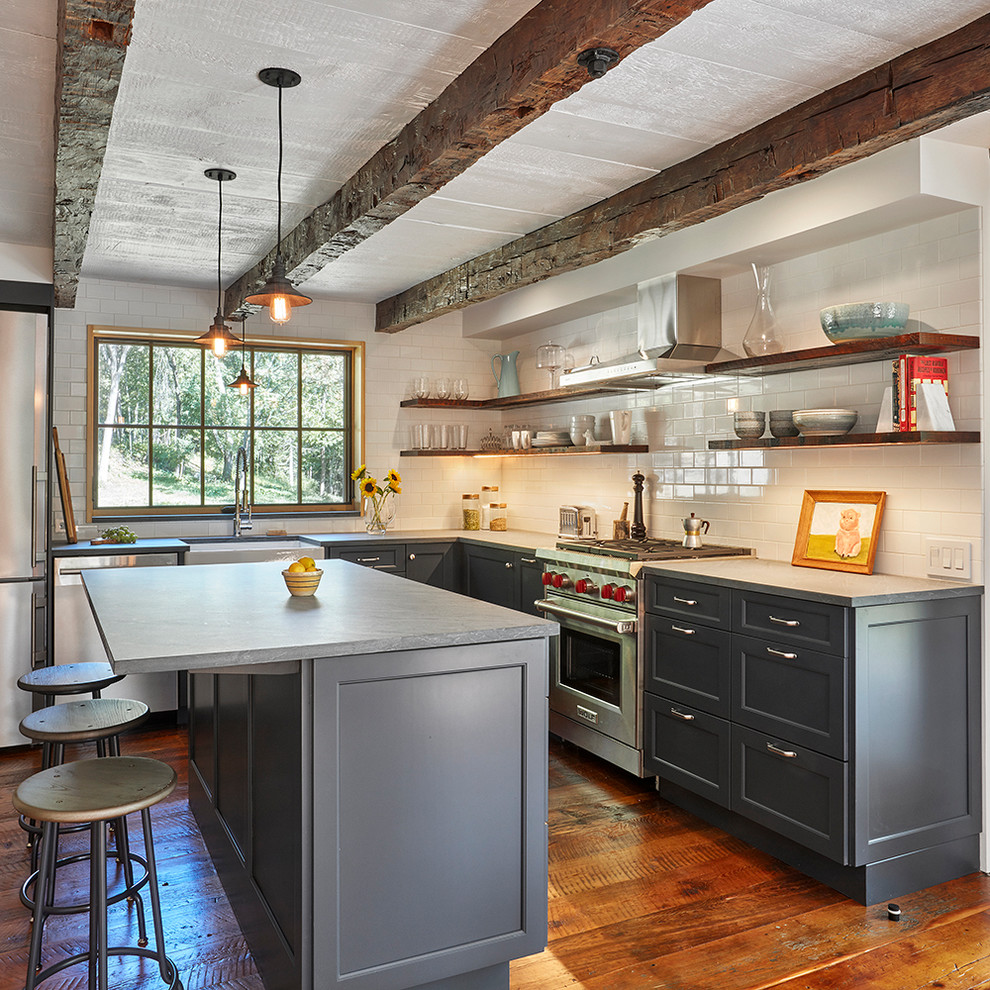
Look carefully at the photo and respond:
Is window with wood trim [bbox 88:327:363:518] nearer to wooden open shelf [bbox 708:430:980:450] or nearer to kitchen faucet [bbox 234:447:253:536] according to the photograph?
kitchen faucet [bbox 234:447:253:536]

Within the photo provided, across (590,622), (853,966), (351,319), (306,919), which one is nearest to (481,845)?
(306,919)

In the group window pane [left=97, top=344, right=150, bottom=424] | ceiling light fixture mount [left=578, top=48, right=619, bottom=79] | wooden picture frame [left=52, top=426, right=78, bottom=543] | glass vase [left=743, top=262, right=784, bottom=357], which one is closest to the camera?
ceiling light fixture mount [left=578, top=48, right=619, bottom=79]

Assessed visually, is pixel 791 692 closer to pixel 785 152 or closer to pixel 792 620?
pixel 792 620

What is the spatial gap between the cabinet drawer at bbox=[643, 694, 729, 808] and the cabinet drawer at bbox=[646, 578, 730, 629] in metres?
0.38

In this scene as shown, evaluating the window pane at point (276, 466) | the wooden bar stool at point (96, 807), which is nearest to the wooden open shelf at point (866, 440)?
the wooden bar stool at point (96, 807)

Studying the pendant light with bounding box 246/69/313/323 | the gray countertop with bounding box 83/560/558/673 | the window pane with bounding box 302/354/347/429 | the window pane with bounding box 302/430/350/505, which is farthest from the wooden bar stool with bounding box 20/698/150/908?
the window pane with bounding box 302/354/347/429

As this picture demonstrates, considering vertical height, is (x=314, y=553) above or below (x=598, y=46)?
below

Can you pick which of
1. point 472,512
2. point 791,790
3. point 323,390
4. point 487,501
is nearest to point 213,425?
point 323,390

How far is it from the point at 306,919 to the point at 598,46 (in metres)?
2.17

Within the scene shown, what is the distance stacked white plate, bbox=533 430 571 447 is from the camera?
5.49m

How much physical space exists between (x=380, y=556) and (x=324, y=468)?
3.41 feet

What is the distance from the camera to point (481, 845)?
2293 mm

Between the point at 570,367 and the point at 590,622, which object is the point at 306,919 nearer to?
the point at 590,622

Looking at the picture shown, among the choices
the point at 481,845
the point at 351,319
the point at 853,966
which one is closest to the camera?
the point at 481,845
